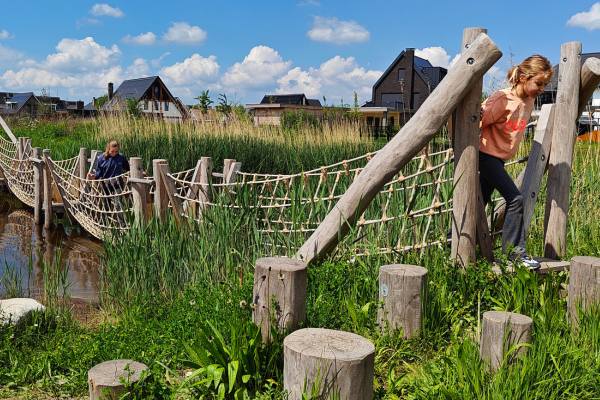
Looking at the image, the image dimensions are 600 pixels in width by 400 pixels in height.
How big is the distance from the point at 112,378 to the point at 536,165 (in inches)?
110

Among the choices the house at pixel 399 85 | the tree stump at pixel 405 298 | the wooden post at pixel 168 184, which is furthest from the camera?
the house at pixel 399 85

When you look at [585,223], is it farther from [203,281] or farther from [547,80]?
[203,281]

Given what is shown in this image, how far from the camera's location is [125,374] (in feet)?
8.04

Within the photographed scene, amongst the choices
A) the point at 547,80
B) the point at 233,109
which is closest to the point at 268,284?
the point at 547,80

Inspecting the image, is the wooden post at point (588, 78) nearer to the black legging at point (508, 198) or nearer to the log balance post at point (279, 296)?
the black legging at point (508, 198)

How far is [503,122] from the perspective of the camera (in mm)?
3584

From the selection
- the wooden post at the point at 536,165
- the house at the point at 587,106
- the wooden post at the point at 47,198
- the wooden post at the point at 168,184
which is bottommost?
the wooden post at the point at 47,198

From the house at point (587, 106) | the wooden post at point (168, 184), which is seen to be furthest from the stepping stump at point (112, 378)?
the wooden post at point (168, 184)

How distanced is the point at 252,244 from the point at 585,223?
2.78m

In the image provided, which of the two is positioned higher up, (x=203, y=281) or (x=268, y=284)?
(x=268, y=284)

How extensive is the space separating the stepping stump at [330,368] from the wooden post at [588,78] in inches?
102

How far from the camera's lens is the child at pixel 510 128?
3.53 metres

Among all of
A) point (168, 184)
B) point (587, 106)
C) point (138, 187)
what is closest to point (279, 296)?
point (587, 106)

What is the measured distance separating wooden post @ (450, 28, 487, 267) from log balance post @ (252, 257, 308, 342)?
1.15 m
